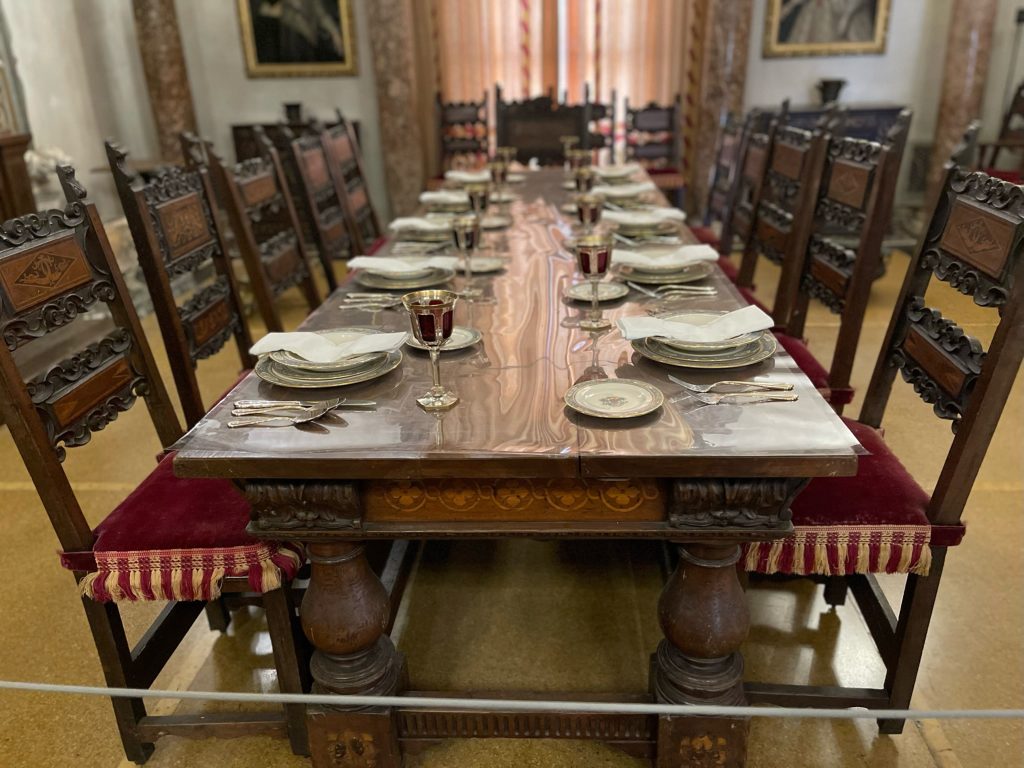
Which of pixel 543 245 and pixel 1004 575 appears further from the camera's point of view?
pixel 543 245

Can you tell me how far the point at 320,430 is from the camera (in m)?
1.12

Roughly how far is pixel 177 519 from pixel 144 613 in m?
0.73

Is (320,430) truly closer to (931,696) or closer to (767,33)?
(931,696)

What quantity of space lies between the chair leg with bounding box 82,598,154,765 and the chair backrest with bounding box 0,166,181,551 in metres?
0.14

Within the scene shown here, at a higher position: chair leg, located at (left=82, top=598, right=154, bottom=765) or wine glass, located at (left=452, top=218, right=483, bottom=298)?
wine glass, located at (left=452, top=218, right=483, bottom=298)

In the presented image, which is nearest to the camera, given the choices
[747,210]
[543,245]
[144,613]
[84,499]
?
[144,613]

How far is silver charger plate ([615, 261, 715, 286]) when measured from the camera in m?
1.84

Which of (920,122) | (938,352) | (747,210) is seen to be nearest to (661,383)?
(938,352)

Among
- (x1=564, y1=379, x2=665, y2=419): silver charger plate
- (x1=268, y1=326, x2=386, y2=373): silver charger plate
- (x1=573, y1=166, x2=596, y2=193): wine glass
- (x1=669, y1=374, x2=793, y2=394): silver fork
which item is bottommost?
(x1=669, y1=374, x2=793, y2=394): silver fork

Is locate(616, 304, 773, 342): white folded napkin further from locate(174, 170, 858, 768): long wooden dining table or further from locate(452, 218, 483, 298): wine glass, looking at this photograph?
locate(452, 218, 483, 298): wine glass

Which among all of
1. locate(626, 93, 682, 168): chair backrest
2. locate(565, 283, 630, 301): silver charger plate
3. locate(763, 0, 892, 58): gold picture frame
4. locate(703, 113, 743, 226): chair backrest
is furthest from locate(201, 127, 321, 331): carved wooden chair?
locate(763, 0, 892, 58): gold picture frame

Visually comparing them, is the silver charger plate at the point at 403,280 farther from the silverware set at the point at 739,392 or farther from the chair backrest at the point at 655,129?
the chair backrest at the point at 655,129

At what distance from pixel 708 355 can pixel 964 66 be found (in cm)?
500

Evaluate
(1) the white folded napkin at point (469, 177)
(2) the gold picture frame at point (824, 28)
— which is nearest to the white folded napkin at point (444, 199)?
(1) the white folded napkin at point (469, 177)
